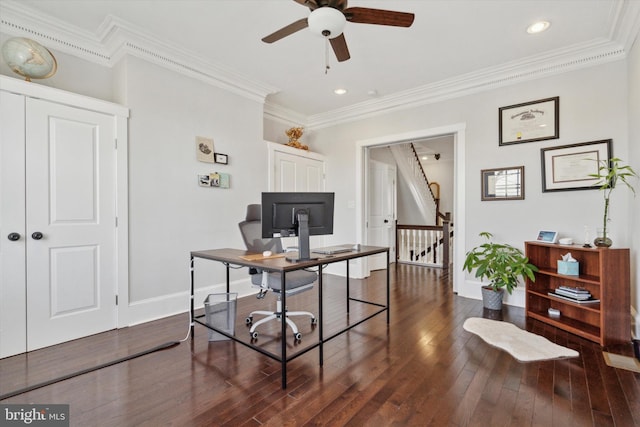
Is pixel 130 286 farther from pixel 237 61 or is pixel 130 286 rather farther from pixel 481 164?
pixel 481 164

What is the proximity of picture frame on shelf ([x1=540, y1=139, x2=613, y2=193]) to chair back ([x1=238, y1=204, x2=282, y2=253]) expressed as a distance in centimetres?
307

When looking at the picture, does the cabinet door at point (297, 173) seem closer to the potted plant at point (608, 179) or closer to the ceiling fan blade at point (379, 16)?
the ceiling fan blade at point (379, 16)

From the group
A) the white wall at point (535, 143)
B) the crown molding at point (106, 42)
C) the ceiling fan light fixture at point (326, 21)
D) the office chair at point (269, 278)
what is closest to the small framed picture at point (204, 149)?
the crown molding at point (106, 42)

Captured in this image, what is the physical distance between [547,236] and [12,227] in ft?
16.0

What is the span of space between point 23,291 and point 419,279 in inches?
183

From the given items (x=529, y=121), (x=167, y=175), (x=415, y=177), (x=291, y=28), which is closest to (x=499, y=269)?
(x=529, y=121)

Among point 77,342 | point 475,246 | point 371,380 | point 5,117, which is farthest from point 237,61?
point 475,246

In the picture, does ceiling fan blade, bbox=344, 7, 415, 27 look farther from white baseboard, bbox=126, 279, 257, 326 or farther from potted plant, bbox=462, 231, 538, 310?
white baseboard, bbox=126, 279, 257, 326

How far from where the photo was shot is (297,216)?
221 cm

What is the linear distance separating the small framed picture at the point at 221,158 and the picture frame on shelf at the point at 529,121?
3.38 m

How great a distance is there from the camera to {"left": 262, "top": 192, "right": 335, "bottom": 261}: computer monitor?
2156 mm

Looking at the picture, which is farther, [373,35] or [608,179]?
[373,35]

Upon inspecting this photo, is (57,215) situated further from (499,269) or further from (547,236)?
(547,236)

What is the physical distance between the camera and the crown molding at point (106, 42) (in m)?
2.51
